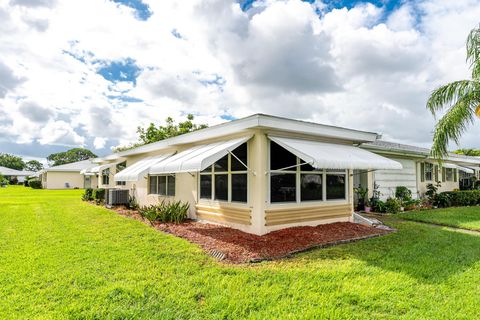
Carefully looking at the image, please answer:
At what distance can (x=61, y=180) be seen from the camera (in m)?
49.0

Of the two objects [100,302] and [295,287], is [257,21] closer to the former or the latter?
[295,287]

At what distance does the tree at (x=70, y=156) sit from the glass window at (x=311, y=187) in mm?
117400

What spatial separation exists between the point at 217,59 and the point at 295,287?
42.0 ft

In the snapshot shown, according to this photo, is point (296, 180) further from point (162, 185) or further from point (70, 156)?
point (70, 156)

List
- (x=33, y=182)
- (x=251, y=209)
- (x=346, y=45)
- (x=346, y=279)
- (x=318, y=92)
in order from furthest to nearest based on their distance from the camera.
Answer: (x=33, y=182)
(x=318, y=92)
(x=346, y=45)
(x=251, y=209)
(x=346, y=279)

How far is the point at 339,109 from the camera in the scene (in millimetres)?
20359

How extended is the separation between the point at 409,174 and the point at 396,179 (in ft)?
5.44

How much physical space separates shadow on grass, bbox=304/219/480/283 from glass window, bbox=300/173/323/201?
8.01ft

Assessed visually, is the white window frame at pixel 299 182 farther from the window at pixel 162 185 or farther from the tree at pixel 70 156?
the tree at pixel 70 156

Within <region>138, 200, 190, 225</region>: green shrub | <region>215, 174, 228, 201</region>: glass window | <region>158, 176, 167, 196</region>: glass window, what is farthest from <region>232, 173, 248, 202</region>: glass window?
<region>158, 176, 167, 196</region>: glass window

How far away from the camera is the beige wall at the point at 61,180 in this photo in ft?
157

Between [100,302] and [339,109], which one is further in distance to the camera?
[339,109]

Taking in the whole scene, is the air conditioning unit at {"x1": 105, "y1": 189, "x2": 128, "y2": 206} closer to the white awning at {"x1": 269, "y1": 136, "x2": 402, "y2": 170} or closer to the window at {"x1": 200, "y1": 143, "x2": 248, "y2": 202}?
the window at {"x1": 200, "y1": 143, "x2": 248, "y2": 202}

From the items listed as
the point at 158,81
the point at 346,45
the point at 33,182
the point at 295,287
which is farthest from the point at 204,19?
the point at 33,182
